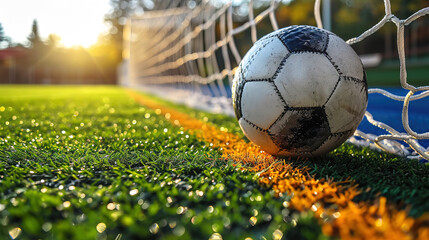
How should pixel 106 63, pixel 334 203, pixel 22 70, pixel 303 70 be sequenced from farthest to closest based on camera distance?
pixel 106 63
pixel 22 70
pixel 303 70
pixel 334 203

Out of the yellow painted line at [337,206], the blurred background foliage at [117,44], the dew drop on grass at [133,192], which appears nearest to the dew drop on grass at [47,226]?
the dew drop on grass at [133,192]

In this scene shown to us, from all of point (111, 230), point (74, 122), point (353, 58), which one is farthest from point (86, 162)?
point (74, 122)

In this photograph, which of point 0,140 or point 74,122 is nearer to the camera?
point 0,140

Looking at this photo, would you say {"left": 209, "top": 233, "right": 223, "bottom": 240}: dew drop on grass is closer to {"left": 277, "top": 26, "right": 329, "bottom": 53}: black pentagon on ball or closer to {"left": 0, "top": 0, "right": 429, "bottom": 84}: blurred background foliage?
{"left": 277, "top": 26, "right": 329, "bottom": 53}: black pentagon on ball

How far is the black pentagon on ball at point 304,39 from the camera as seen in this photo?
161cm

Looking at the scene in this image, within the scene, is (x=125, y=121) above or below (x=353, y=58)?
below

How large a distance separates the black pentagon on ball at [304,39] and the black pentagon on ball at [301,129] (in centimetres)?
29

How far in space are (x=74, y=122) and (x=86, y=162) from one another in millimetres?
1681

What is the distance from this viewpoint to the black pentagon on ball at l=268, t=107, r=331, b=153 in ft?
5.18

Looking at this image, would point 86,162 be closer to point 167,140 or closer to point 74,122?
point 167,140

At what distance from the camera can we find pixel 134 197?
1183 mm

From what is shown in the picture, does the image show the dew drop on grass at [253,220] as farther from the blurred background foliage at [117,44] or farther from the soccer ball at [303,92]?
the blurred background foliage at [117,44]

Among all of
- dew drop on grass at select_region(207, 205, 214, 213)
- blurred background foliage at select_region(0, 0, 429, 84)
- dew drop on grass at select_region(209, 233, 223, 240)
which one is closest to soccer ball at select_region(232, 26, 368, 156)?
dew drop on grass at select_region(207, 205, 214, 213)

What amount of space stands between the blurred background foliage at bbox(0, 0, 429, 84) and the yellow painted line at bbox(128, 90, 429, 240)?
13.4 metres
